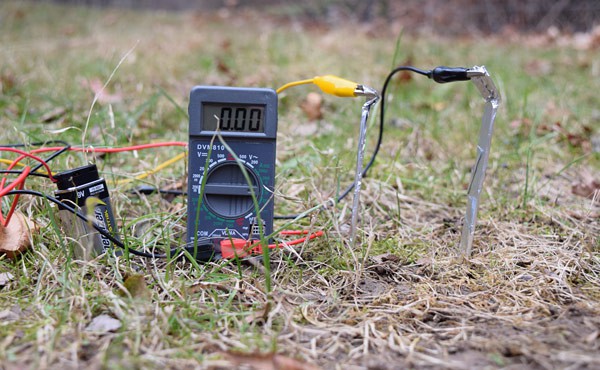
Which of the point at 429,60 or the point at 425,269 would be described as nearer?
the point at 425,269

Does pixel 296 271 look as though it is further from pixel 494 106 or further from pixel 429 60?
pixel 429 60

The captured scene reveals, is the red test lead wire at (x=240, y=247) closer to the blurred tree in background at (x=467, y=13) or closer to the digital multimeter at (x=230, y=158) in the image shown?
the digital multimeter at (x=230, y=158)

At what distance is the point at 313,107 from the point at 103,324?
1729 mm

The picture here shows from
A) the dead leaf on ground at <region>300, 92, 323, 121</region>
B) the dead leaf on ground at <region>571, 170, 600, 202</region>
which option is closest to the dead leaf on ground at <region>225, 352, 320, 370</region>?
the dead leaf on ground at <region>571, 170, 600, 202</region>

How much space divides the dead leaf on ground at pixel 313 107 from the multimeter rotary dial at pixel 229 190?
1.27 metres

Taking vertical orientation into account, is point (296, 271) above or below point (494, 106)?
below

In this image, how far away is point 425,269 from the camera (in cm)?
139

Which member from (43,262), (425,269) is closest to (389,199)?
(425,269)

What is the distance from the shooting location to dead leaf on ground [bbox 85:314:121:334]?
107cm

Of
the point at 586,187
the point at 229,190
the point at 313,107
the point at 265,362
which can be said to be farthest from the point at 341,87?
the point at 313,107

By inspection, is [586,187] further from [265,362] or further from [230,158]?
[265,362]

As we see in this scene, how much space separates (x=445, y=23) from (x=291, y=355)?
221 inches

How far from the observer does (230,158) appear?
137cm

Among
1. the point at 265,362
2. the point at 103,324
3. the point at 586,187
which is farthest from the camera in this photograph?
the point at 586,187
